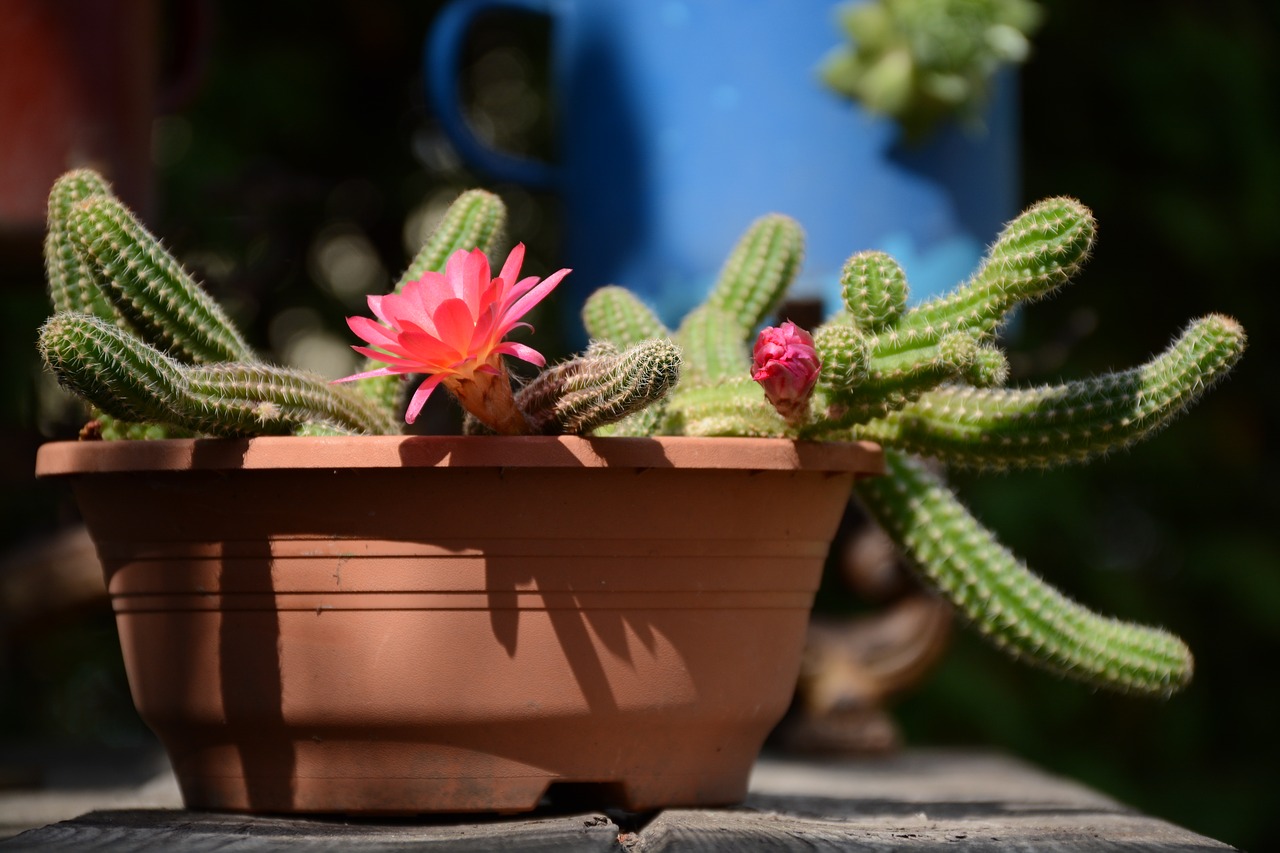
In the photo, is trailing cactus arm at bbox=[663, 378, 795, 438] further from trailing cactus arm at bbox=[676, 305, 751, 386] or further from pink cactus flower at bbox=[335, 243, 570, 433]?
pink cactus flower at bbox=[335, 243, 570, 433]

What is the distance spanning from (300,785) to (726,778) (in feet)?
1.03

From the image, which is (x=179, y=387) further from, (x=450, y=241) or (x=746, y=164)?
(x=746, y=164)

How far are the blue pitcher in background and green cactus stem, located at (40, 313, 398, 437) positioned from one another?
2.12 feet

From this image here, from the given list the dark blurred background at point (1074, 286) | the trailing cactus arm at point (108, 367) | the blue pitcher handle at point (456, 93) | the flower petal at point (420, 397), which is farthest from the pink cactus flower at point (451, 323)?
the dark blurred background at point (1074, 286)

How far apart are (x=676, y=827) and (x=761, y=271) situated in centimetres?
49

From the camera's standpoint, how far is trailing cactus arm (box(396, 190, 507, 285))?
101 centimetres

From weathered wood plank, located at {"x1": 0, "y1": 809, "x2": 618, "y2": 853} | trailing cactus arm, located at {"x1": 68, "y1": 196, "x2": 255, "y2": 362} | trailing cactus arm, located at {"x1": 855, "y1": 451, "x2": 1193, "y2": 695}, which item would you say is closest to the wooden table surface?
weathered wood plank, located at {"x1": 0, "y1": 809, "x2": 618, "y2": 853}

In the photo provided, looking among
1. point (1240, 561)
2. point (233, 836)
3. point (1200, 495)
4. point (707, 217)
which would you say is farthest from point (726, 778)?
point (1200, 495)

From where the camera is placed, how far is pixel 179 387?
81 cm

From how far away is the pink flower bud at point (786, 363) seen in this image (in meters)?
0.84

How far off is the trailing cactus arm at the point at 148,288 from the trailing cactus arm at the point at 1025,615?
562mm

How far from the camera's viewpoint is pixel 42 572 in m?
1.64

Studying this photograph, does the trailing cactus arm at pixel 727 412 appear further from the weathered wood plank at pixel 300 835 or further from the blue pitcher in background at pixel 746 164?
Result: the blue pitcher in background at pixel 746 164

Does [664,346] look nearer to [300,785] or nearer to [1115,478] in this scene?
[300,785]
